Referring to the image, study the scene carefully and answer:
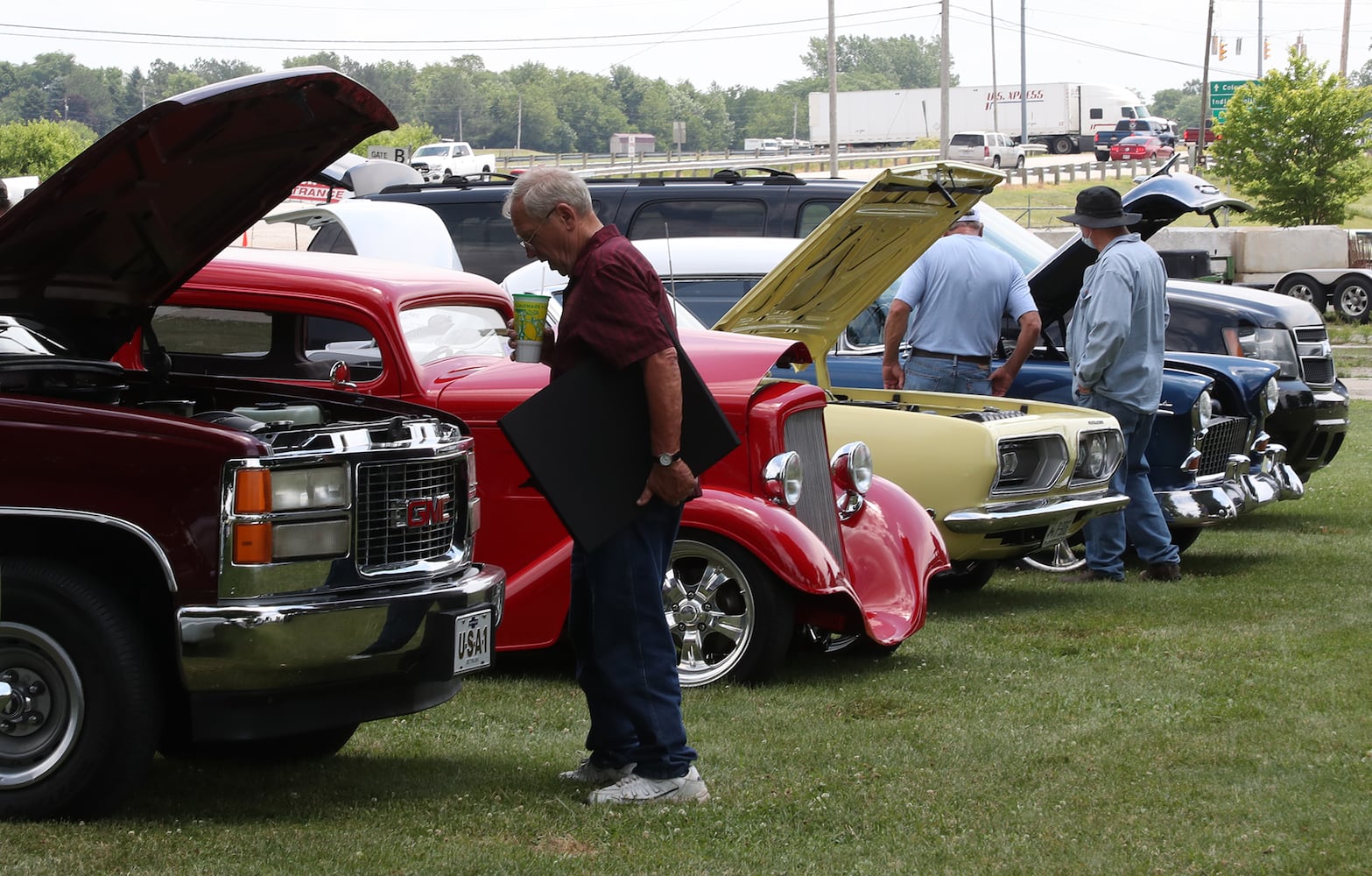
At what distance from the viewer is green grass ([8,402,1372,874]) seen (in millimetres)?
4133

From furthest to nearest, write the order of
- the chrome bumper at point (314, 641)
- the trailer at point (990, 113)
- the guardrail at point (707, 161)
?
the trailer at point (990, 113), the guardrail at point (707, 161), the chrome bumper at point (314, 641)

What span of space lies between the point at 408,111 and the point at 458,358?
137 metres

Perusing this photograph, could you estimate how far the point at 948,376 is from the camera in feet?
30.1

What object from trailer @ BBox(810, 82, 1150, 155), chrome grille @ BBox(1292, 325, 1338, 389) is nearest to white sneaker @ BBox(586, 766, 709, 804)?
chrome grille @ BBox(1292, 325, 1338, 389)

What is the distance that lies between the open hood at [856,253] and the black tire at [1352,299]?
21.4m

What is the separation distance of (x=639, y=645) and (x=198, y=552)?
1273 mm

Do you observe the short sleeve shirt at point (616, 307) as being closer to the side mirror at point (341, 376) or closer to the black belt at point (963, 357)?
the side mirror at point (341, 376)

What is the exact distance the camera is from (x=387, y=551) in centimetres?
447

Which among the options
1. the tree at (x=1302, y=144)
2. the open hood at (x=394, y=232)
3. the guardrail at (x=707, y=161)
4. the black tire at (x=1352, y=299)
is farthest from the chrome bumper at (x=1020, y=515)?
the guardrail at (x=707, y=161)

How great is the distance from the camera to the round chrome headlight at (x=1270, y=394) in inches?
382

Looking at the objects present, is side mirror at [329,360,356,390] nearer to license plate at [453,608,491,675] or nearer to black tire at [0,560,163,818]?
license plate at [453,608,491,675]

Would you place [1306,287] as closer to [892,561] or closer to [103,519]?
[892,561]

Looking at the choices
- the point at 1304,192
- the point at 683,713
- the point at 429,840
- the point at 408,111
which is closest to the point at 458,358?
the point at 683,713

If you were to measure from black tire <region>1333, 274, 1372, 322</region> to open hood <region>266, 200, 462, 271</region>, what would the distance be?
20.7m
